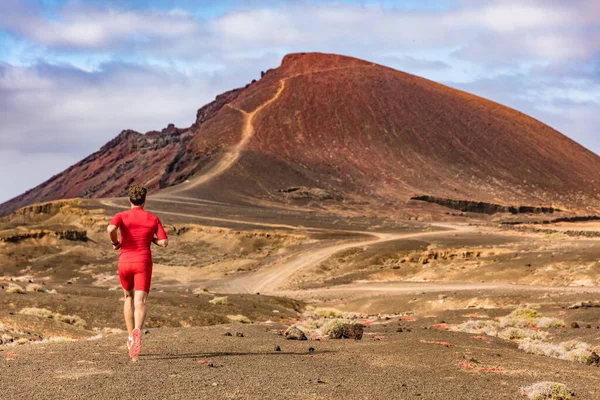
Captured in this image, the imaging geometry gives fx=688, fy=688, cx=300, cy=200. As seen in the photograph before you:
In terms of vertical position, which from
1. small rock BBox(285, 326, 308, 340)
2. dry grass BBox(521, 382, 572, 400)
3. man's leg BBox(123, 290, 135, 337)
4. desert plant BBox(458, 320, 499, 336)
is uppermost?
man's leg BBox(123, 290, 135, 337)

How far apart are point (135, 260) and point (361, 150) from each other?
394 ft

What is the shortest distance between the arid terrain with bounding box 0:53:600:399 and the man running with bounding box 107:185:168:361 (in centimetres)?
55

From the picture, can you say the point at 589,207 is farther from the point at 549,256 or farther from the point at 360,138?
the point at 549,256

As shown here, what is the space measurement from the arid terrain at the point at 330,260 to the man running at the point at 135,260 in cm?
55

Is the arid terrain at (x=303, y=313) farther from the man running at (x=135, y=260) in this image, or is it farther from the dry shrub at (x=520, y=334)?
the man running at (x=135, y=260)

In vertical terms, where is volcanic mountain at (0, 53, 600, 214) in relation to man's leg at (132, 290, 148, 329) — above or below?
above

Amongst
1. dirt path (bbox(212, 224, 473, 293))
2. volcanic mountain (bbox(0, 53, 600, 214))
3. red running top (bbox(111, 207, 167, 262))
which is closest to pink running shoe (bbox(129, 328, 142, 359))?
red running top (bbox(111, 207, 167, 262))

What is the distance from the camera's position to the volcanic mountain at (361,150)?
11406 cm

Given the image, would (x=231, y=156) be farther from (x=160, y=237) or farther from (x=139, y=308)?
(x=139, y=308)

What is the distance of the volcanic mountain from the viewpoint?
114062mm

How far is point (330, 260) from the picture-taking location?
4794cm

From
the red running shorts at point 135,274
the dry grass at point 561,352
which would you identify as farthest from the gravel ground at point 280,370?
the red running shorts at point 135,274

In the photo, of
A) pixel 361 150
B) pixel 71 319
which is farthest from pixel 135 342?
pixel 361 150

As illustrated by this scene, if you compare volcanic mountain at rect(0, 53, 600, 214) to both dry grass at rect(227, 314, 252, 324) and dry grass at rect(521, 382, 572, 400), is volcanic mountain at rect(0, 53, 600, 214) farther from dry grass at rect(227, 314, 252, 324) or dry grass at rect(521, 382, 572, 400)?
dry grass at rect(521, 382, 572, 400)
